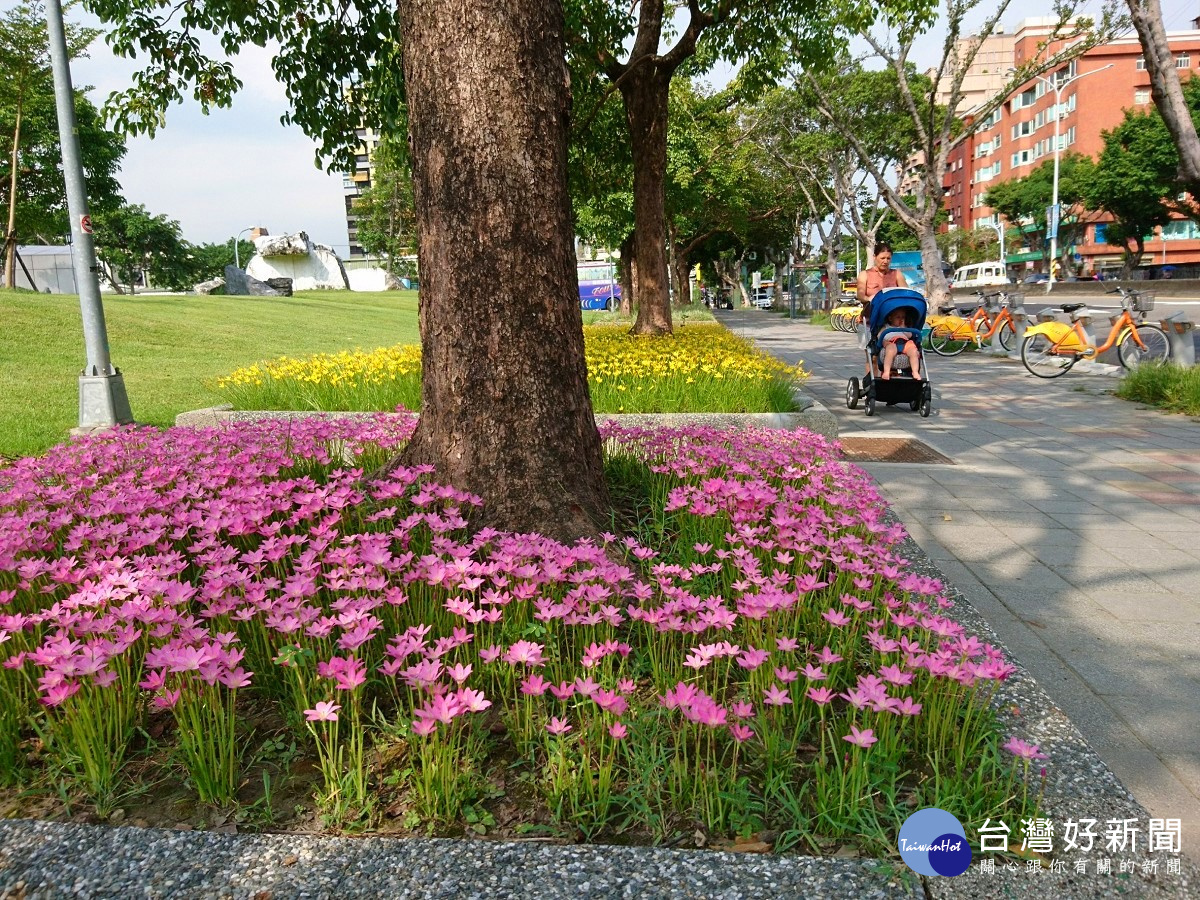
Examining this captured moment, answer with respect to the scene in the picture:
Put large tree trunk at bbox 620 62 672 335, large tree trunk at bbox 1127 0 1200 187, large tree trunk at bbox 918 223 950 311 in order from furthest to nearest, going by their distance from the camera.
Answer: large tree trunk at bbox 918 223 950 311, large tree trunk at bbox 620 62 672 335, large tree trunk at bbox 1127 0 1200 187

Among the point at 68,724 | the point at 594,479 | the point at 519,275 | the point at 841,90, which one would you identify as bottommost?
the point at 68,724

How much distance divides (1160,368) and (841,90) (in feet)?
75.9

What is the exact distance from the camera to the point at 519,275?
340 cm

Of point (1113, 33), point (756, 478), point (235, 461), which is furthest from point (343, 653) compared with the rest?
point (1113, 33)

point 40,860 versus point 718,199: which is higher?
point 718,199

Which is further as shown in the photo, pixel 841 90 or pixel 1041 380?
pixel 841 90

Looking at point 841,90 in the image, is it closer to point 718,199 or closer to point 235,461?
point 718,199

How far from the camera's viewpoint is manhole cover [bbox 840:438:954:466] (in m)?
7.38

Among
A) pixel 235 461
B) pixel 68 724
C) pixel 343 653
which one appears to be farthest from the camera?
pixel 235 461

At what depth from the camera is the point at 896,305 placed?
9.14 metres

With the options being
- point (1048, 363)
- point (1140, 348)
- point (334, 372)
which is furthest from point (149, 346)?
point (1140, 348)

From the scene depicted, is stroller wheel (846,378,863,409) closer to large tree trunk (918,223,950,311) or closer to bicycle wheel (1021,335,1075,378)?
bicycle wheel (1021,335,1075,378)

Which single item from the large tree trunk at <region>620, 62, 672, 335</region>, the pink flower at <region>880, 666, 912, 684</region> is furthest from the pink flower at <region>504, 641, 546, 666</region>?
the large tree trunk at <region>620, 62, 672, 335</region>

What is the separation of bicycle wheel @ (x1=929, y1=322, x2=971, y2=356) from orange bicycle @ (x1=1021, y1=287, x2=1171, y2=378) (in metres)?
3.58
